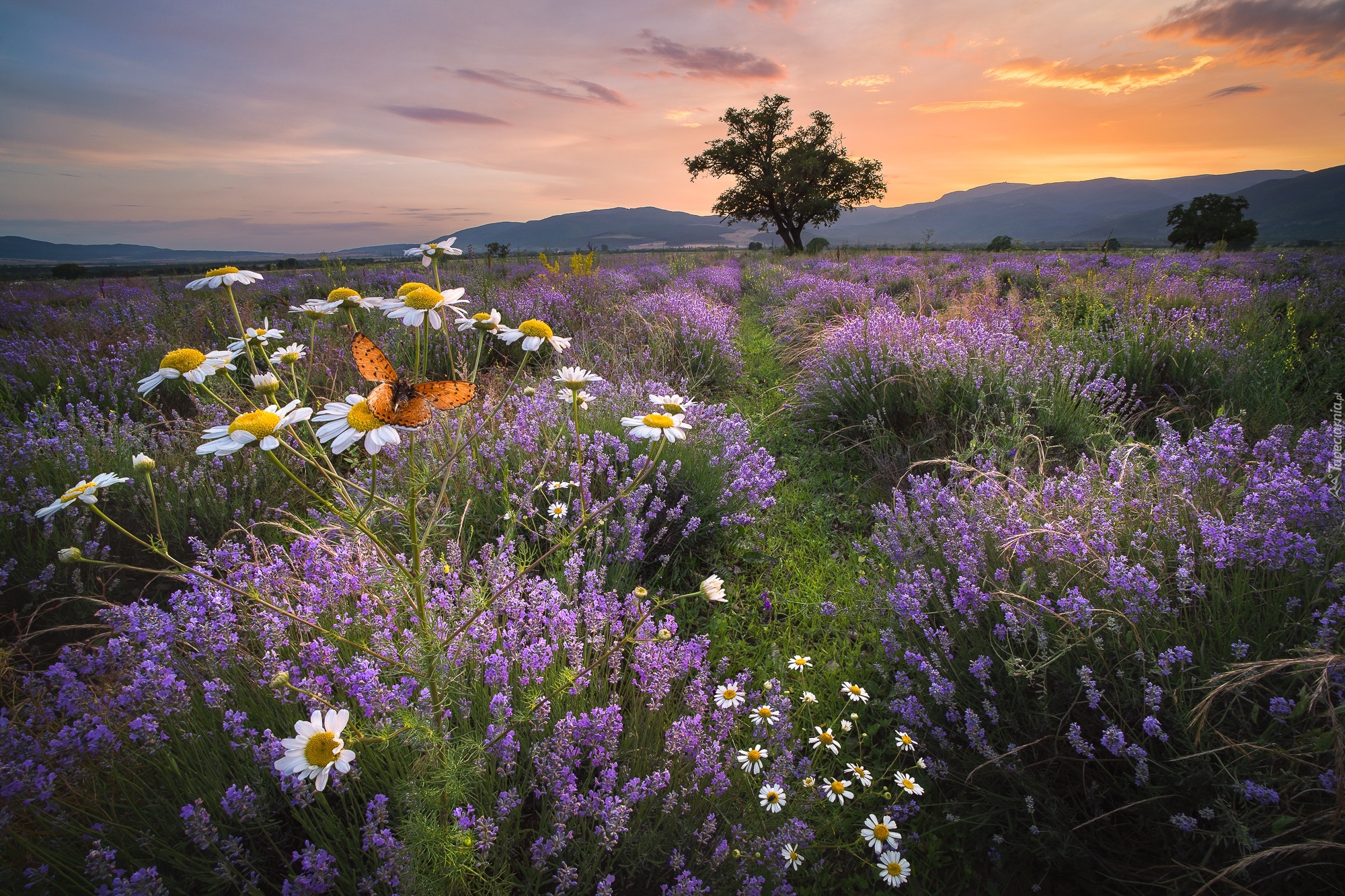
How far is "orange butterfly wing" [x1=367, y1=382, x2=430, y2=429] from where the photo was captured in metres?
1.06

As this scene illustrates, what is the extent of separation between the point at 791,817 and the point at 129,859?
5.64ft

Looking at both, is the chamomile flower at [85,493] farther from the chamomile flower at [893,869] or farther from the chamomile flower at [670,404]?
the chamomile flower at [893,869]

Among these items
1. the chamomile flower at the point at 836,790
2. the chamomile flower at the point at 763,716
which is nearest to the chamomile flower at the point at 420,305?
the chamomile flower at the point at 763,716

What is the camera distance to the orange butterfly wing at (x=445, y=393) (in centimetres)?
118

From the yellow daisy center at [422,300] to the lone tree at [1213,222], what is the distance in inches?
2092

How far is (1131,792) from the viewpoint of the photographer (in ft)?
5.60

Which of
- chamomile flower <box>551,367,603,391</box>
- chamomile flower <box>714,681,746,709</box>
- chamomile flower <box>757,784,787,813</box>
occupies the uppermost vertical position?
chamomile flower <box>551,367,603,391</box>

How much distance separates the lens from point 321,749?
42.9 inches

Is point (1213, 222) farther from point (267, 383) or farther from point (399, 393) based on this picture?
point (267, 383)

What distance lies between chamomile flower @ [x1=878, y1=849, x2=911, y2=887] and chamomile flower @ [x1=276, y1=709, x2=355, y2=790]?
5.14 feet

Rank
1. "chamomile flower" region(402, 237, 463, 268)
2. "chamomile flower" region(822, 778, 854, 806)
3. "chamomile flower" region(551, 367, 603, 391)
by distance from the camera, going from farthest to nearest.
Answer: "chamomile flower" region(402, 237, 463, 268)
"chamomile flower" region(822, 778, 854, 806)
"chamomile flower" region(551, 367, 603, 391)

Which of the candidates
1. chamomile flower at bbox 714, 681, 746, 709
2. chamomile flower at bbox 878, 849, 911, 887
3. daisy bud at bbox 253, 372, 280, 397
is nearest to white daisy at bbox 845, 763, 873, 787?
chamomile flower at bbox 878, 849, 911, 887

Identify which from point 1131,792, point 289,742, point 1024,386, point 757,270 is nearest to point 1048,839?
point 1131,792

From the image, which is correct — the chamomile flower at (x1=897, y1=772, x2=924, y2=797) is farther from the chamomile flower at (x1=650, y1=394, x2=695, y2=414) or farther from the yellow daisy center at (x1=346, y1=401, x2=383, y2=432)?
the yellow daisy center at (x1=346, y1=401, x2=383, y2=432)
